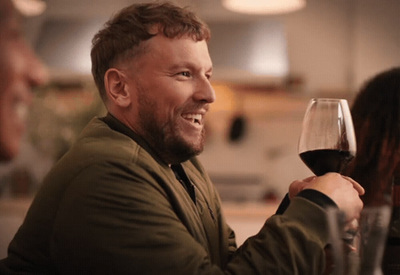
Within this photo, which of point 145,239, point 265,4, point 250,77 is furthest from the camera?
point 250,77

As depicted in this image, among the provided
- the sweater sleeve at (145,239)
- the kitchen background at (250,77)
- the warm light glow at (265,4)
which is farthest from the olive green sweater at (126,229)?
the kitchen background at (250,77)

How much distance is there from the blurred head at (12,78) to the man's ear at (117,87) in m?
0.69

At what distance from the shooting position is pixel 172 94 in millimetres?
1111

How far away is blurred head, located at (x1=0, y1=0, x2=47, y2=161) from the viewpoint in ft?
1.38

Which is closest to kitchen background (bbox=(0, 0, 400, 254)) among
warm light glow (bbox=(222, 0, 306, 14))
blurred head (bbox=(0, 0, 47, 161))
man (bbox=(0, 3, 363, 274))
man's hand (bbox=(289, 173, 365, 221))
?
warm light glow (bbox=(222, 0, 306, 14))

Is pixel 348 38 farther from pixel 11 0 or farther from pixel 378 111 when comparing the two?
pixel 11 0

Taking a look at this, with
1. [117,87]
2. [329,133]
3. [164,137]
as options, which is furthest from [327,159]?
[117,87]

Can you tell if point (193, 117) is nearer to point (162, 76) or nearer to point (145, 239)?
point (162, 76)

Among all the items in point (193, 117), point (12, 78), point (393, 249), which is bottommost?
point (393, 249)

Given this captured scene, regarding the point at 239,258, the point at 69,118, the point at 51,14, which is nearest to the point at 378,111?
the point at 239,258

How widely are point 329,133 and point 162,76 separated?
322 mm

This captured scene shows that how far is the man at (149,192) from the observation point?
2.92ft

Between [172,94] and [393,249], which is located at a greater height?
[172,94]

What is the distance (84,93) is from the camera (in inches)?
182
